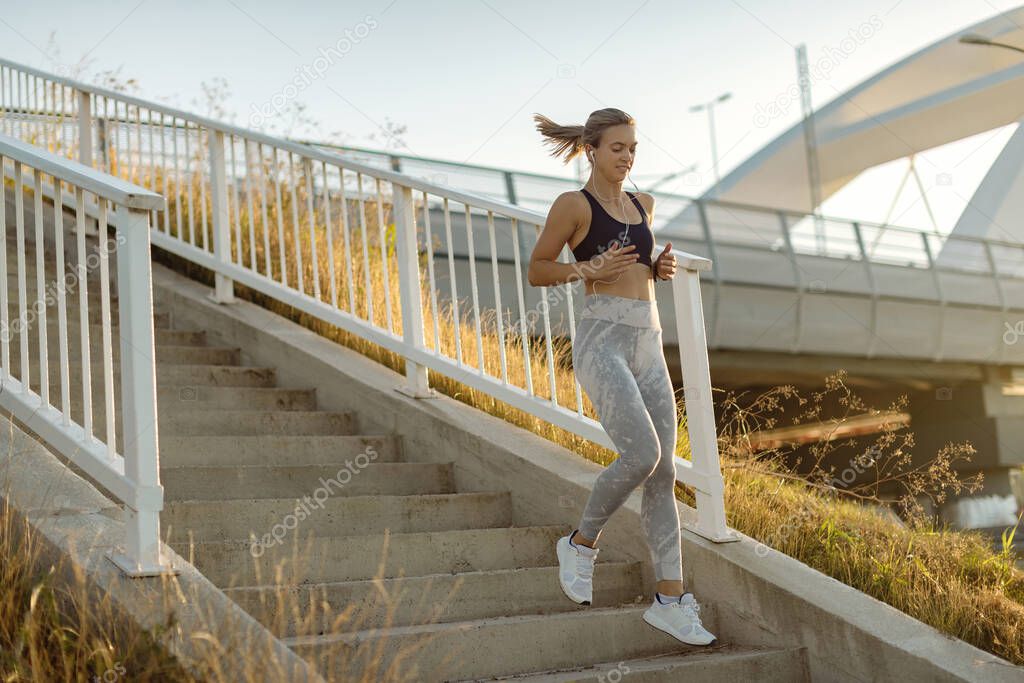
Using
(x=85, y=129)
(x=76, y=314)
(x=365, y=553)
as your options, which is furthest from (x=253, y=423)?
(x=85, y=129)

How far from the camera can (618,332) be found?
356 cm

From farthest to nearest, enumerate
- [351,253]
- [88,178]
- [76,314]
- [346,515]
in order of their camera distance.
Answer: [351,253], [76,314], [346,515], [88,178]

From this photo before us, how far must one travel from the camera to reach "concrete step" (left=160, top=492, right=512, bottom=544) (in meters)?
4.21

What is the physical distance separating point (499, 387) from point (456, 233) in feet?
33.0

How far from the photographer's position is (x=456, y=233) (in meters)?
15.1

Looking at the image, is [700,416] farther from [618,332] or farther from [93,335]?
[93,335]

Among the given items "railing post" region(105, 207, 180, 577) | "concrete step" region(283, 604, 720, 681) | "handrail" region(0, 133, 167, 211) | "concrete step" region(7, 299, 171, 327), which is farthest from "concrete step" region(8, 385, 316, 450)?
"concrete step" region(283, 604, 720, 681)

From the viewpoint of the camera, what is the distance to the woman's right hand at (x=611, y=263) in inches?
135

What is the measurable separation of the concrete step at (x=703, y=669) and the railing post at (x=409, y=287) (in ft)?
7.59

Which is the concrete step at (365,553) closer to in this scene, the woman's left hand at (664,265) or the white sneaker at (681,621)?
the white sneaker at (681,621)

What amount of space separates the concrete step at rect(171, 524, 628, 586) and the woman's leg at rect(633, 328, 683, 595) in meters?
0.92

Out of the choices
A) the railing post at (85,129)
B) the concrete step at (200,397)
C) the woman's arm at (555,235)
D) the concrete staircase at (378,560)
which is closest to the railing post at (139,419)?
the concrete staircase at (378,560)

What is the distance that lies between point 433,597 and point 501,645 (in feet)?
1.29

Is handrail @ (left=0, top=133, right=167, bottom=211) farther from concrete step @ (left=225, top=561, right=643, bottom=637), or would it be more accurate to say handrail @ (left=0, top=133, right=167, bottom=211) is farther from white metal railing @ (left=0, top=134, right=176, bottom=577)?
concrete step @ (left=225, top=561, right=643, bottom=637)
